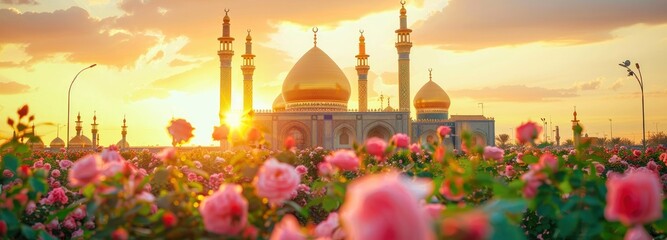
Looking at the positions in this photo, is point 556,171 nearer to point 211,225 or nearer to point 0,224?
point 211,225

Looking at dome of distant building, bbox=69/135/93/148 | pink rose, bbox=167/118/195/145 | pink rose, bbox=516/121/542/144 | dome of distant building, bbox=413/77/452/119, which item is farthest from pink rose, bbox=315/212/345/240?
dome of distant building, bbox=69/135/93/148

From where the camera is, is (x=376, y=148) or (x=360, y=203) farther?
(x=376, y=148)

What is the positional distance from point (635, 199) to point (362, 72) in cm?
4384

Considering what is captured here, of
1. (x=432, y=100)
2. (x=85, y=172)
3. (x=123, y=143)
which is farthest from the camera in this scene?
(x=123, y=143)

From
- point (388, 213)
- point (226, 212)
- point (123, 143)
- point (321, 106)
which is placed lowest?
point (123, 143)

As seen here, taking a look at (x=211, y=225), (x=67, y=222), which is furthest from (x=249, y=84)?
(x=211, y=225)

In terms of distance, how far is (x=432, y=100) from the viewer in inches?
1972

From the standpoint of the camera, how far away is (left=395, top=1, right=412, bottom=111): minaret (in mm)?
40844

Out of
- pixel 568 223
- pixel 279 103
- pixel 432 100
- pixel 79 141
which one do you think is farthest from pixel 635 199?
pixel 79 141

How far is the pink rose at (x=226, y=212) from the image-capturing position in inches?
87.8

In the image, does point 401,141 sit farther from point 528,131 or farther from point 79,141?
point 79,141

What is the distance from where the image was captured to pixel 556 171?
299 centimetres

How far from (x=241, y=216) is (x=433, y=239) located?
0.98m

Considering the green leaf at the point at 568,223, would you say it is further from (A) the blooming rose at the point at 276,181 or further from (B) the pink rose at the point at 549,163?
(A) the blooming rose at the point at 276,181
